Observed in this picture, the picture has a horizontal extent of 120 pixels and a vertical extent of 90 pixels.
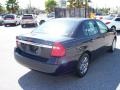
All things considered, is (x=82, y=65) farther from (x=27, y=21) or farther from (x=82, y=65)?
(x=27, y=21)

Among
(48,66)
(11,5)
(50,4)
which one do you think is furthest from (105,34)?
(50,4)

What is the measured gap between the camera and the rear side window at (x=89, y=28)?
5756 millimetres

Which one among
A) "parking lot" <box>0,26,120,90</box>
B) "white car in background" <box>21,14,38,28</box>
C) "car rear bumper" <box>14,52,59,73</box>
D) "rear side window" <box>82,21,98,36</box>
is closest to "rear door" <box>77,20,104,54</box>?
"rear side window" <box>82,21,98,36</box>

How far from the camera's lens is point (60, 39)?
16.3 feet

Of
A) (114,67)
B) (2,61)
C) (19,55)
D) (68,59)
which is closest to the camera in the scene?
(68,59)

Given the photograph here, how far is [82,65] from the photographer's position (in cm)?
552

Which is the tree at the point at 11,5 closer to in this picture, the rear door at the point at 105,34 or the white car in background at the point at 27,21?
the white car in background at the point at 27,21

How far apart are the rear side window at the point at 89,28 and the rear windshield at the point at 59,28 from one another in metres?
0.27

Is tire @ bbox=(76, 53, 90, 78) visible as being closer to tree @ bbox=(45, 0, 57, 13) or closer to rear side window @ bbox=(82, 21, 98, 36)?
rear side window @ bbox=(82, 21, 98, 36)

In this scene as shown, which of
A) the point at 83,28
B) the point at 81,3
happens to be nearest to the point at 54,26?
the point at 83,28

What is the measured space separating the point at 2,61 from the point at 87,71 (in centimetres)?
304

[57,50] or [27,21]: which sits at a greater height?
[27,21]

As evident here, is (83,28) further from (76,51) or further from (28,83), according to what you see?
(28,83)

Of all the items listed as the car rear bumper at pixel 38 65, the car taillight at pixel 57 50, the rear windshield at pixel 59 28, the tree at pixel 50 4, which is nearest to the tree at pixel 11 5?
the tree at pixel 50 4
